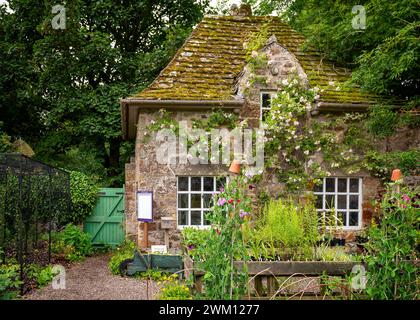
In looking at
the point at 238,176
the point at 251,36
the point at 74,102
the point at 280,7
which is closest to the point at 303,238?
the point at 238,176

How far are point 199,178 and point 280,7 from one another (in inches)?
382

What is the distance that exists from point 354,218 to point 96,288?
6.33 metres

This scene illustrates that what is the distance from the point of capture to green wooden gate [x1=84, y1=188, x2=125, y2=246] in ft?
46.9

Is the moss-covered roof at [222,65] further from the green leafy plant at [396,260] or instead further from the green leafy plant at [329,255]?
the green leafy plant at [396,260]

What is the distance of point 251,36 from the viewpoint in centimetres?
1170

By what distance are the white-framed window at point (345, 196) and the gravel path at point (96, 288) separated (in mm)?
4814

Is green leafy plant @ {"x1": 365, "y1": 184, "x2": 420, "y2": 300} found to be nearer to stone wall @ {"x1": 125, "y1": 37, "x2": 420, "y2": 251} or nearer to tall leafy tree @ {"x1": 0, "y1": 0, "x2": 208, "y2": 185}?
stone wall @ {"x1": 125, "y1": 37, "x2": 420, "y2": 251}

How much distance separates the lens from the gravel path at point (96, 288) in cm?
753

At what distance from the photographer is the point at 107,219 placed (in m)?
14.3

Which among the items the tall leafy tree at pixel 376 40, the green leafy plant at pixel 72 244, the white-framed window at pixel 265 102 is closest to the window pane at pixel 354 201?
the tall leafy tree at pixel 376 40

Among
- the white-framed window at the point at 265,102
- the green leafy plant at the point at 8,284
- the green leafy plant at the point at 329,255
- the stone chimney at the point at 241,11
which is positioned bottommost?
the green leafy plant at the point at 8,284

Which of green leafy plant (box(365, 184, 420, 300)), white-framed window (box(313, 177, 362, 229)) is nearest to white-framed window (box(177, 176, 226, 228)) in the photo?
white-framed window (box(313, 177, 362, 229))

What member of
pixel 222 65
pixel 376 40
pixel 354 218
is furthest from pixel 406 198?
pixel 222 65

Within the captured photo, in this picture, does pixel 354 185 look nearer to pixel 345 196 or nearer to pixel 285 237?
pixel 345 196
